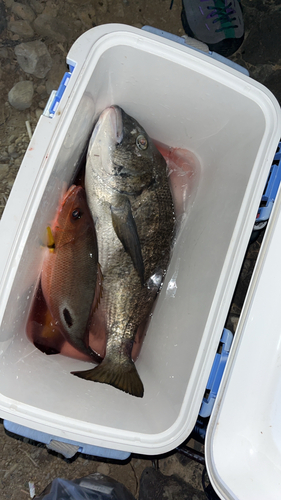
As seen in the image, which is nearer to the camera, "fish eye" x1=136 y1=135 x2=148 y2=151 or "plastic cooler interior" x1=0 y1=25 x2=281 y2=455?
"plastic cooler interior" x1=0 y1=25 x2=281 y2=455

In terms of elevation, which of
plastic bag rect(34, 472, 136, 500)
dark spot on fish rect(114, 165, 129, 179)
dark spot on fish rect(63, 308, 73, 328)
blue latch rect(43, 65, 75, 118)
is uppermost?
blue latch rect(43, 65, 75, 118)

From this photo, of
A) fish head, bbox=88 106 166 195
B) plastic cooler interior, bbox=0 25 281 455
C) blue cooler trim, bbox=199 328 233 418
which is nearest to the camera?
plastic cooler interior, bbox=0 25 281 455

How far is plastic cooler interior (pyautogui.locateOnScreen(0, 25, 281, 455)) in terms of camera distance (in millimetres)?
1270

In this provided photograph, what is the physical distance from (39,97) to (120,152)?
2.74ft

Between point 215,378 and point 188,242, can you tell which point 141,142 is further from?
point 215,378

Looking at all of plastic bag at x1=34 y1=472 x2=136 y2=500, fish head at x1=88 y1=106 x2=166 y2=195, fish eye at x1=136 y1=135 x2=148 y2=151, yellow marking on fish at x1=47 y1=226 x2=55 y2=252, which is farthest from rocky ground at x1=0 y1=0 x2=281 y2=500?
fish eye at x1=136 y1=135 x2=148 y2=151

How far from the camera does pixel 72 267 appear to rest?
5.32ft

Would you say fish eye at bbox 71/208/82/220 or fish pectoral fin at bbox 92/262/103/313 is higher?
fish eye at bbox 71/208/82/220

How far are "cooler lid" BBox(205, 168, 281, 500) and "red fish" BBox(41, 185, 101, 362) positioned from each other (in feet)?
2.38

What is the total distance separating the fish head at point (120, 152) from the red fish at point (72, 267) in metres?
0.20

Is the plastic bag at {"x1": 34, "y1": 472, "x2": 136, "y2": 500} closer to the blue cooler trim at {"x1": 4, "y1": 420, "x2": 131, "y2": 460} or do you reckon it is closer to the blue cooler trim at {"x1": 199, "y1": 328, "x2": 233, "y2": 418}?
the blue cooler trim at {"x1": 4, "y1": 420, "x2": 131, "y2": 460}

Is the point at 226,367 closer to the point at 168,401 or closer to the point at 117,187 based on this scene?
the point at 168,401

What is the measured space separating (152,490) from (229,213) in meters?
1.74

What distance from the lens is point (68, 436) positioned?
125 centimetres
